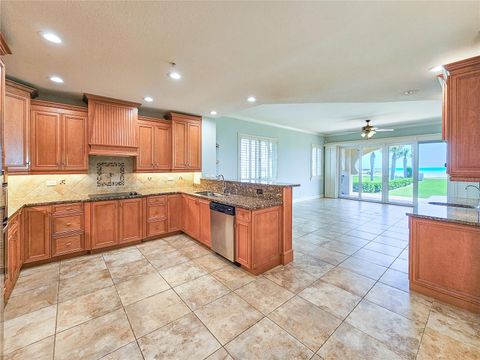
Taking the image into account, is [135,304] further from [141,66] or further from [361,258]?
[361,258]

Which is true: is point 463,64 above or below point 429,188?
above

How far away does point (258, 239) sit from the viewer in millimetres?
2865

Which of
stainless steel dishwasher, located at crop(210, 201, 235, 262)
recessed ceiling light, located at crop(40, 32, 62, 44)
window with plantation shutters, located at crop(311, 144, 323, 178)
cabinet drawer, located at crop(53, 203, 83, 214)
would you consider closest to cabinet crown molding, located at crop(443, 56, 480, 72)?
stainless steel dishwasher, located at crop(210, 201, 235, 262)

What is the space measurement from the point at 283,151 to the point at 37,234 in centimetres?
689

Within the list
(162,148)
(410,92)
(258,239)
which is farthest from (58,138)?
(410,92)

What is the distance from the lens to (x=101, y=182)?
4129 millimetres

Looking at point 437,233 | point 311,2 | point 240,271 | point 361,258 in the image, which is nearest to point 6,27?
point 311,2

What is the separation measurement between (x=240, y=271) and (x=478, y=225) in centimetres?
260

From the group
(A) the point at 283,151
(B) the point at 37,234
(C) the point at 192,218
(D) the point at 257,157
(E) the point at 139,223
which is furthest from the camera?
(A) the point at 283,151

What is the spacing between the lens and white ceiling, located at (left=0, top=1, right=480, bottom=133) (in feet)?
5.35

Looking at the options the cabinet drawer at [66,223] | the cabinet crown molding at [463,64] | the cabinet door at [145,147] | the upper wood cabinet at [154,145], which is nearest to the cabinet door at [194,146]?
the upper wood cabinet at [154,145]

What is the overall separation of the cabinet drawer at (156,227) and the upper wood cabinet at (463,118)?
4398 millimetres

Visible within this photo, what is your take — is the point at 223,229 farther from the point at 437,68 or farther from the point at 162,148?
the point at 437,68

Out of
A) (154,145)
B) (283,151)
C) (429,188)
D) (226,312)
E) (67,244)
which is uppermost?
(283,151)
